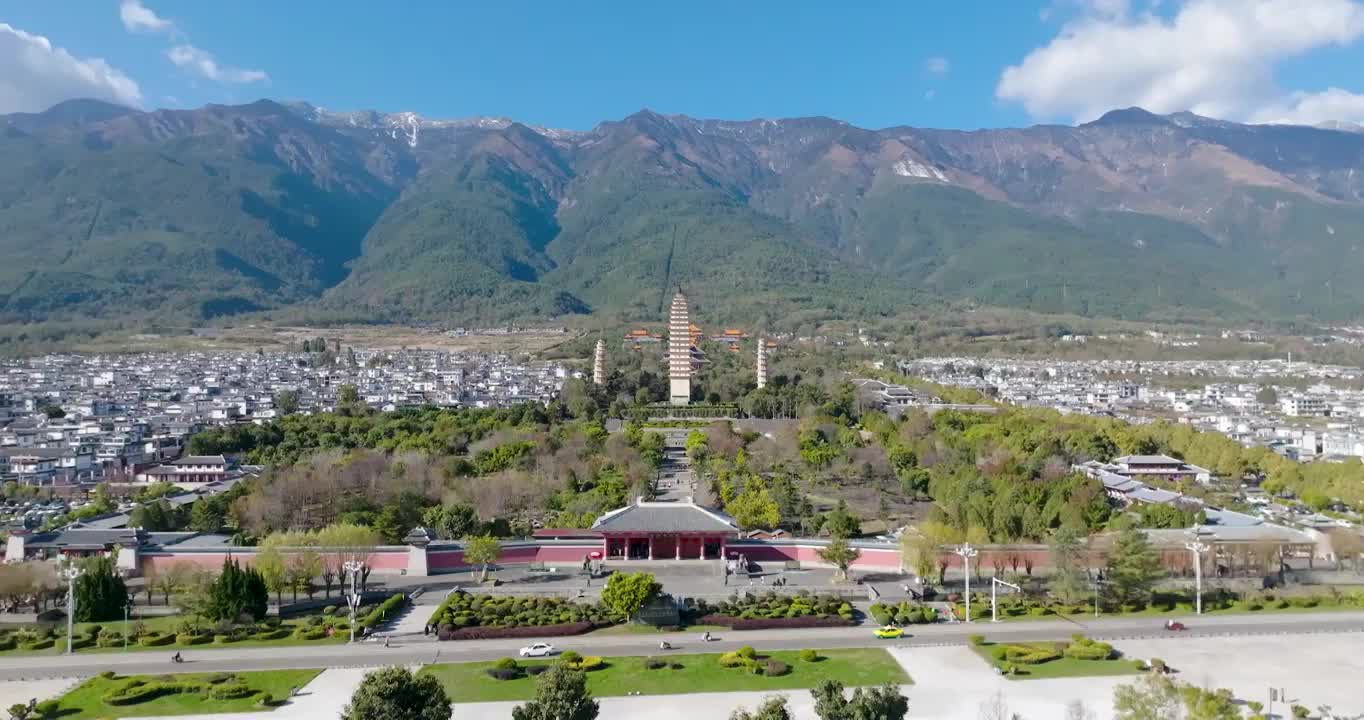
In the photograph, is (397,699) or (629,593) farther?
(629,593)

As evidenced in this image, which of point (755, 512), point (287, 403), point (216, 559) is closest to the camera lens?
point (216, 559)

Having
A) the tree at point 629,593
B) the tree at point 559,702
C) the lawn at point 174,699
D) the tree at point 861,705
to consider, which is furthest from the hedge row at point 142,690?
the tree at point 861,705

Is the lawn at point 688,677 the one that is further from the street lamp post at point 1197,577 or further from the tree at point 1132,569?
the street lamp post at point 1197,577

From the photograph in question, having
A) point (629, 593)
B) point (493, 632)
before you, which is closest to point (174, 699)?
point (493, 632)

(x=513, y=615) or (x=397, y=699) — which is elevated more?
(x=397, y=699)

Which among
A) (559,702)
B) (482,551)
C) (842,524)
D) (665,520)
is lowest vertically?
(559,702)

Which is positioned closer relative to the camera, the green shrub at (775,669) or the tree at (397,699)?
the tree at (397,699)

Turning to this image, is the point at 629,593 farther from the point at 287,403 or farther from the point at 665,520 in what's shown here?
the point at 287,403
